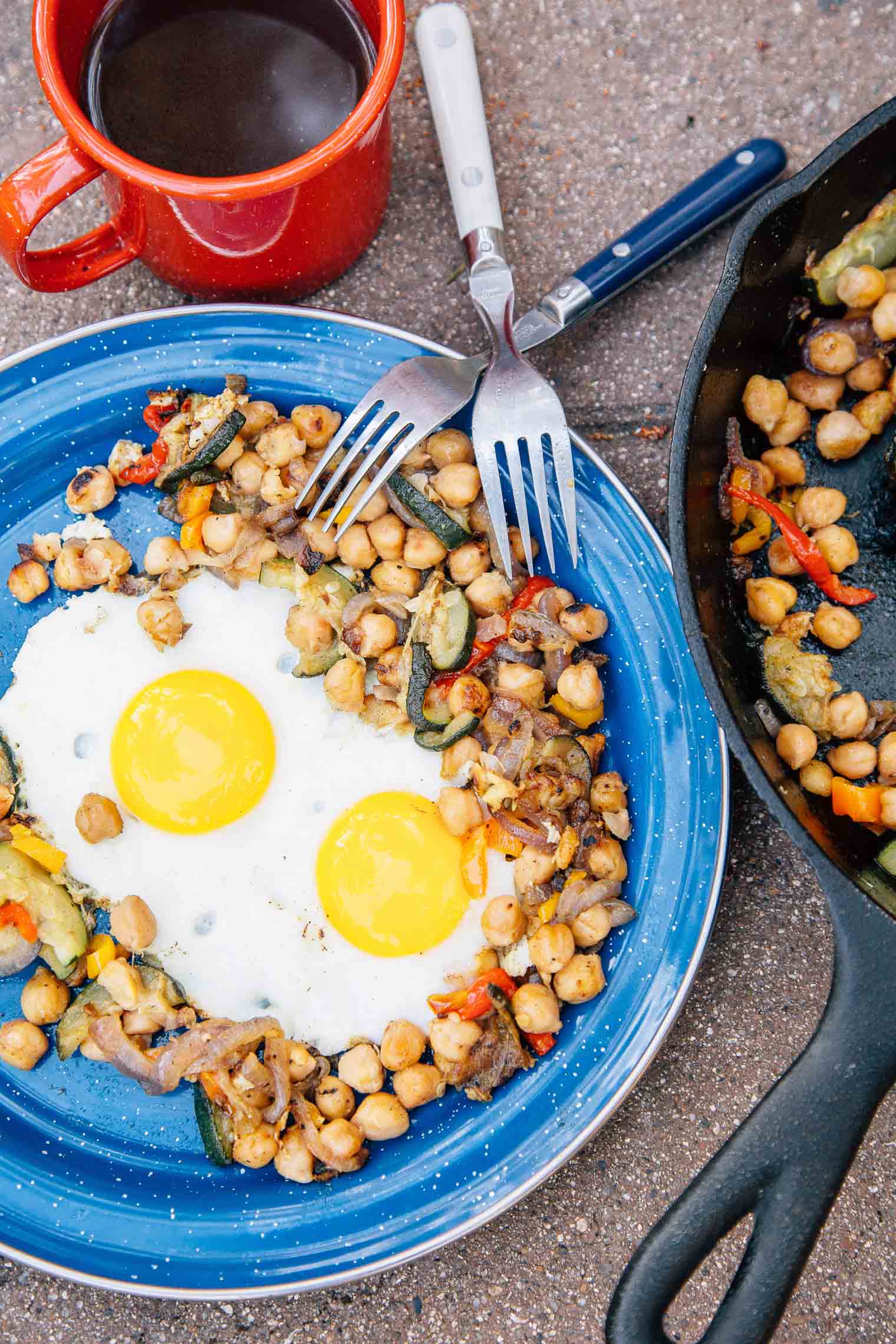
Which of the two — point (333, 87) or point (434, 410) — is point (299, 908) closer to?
point (434, 410)

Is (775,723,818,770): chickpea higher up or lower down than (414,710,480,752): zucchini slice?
lower down

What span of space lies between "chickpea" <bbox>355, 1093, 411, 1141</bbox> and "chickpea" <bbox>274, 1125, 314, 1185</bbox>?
4.4 inches

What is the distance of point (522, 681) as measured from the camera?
2107mm

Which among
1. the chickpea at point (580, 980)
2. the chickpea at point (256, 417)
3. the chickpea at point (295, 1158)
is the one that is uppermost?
the chickpea at point (256, 417)

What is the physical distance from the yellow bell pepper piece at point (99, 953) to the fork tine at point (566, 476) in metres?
1.23

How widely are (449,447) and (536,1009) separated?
112 cm

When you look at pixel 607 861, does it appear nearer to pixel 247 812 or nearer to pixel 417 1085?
pixel 417 1085

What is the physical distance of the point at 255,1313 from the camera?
2.39 metres

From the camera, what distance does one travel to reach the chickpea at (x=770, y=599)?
212 centimetres

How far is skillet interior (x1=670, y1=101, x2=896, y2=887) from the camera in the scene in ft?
6.00

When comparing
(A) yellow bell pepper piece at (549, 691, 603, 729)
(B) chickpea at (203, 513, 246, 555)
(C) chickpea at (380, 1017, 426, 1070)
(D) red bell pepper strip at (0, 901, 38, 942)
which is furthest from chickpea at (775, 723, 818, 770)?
(D) red bell pepper strip at (0, 901, 38, 942)

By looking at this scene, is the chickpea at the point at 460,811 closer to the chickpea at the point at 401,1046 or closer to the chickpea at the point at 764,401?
the chickpea at the point at 401,1046

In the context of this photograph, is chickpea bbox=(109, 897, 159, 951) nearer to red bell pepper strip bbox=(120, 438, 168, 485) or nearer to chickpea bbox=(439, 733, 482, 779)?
chickpea bbox=(439, 733, 482, 779)

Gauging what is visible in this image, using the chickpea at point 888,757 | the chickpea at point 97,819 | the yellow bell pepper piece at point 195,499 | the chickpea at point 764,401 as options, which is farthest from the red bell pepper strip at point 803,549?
the chickpea at point 97,819
